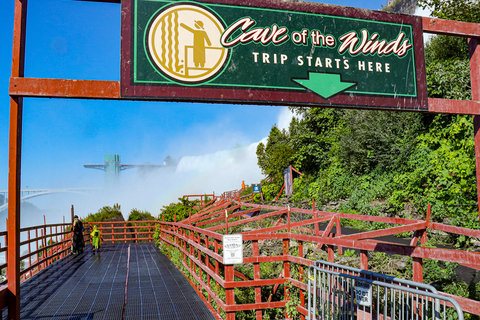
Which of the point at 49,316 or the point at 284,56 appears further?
the point at 49,316

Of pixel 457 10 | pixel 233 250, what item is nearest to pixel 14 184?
pixel 233 250

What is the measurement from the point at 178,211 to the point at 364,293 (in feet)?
55.8

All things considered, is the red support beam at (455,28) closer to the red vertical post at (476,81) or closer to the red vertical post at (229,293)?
the red vertical post at (476,81)

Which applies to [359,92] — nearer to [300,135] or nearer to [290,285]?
[290,285]

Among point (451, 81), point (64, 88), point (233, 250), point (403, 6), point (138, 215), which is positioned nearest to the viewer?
point (64, 88)

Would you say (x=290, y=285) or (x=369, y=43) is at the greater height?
(x=369, y=43)

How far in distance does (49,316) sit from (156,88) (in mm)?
5227

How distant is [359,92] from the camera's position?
16.1 feet

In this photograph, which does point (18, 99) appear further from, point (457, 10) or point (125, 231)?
point (125, 231)

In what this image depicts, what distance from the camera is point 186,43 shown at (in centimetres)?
453

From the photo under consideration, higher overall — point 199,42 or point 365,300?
point 199,42

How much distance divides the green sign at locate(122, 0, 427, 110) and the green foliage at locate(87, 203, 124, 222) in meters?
34.8

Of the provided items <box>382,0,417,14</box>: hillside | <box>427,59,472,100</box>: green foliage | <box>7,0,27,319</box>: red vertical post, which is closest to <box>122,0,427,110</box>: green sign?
<box>7,0,27,319</box>: red vertical post

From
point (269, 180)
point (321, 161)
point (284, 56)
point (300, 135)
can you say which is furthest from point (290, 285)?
point (269, 180)
